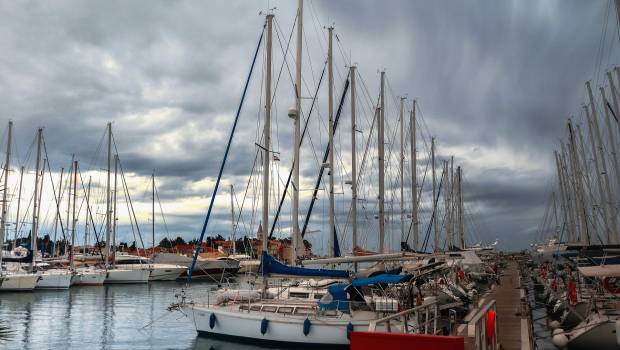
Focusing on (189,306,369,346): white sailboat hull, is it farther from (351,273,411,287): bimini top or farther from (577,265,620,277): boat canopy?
(577,265,620,277): boat canopy

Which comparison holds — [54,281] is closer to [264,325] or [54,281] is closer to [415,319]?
[264,325]

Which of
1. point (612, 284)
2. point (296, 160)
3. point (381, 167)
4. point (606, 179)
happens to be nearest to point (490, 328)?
point (296, 160)

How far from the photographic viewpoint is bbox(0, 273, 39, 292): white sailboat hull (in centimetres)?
5453

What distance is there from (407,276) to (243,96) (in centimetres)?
1300

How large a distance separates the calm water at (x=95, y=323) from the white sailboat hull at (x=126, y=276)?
486 inches

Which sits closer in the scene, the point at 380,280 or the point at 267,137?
the point at 380,280

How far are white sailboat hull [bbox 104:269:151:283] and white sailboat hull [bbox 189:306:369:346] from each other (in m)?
48.4

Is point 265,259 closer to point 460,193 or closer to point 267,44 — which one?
point 267,44

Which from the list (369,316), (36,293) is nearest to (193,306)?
(369,316)

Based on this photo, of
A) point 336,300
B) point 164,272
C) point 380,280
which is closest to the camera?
point 380,280

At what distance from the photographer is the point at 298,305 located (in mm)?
22188

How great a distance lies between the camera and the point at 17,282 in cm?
5484

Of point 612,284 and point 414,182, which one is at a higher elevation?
point 414,182

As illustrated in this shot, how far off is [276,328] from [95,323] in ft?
59.0
